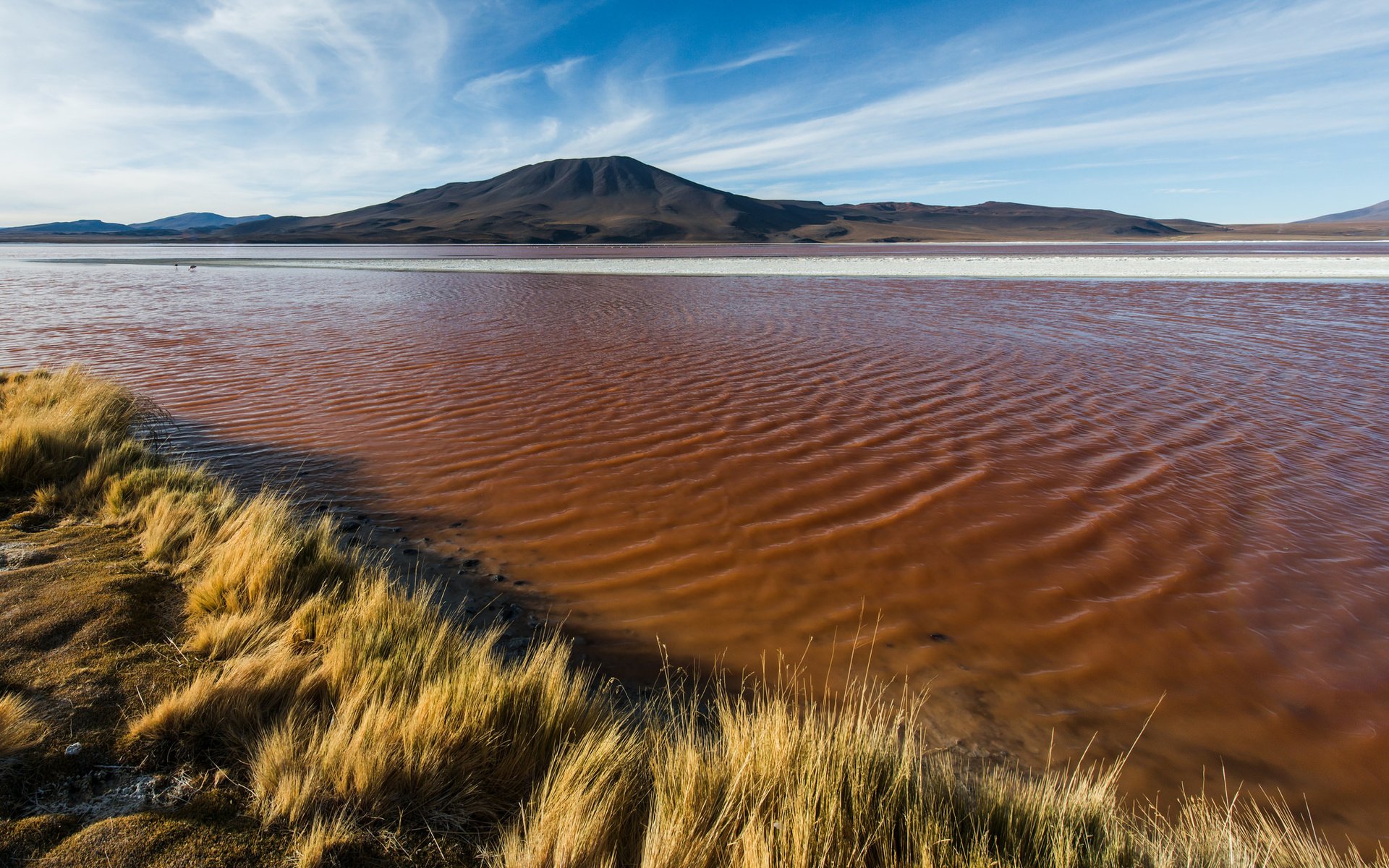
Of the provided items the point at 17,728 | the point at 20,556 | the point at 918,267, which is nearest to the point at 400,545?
the point at 20,556

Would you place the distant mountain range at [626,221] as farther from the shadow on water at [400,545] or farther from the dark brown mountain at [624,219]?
the shadow on water at [400,545]

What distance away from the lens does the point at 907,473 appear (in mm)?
5707

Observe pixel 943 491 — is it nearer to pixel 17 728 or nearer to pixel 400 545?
pixel 400 545

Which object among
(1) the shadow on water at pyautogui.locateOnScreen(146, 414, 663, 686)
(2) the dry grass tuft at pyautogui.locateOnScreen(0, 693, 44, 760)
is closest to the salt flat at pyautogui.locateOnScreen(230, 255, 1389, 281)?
(1) the shadow on water at pyautogui.locateOnScreen(146, 414, 663, 686)

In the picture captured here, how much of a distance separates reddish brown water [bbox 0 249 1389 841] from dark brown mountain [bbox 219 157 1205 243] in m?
82.4

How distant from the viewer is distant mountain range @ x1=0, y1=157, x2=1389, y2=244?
4181 inches

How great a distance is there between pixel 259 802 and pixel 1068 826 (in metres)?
2.65

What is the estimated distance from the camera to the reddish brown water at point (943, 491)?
319 cm

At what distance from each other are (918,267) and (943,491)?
26.2m

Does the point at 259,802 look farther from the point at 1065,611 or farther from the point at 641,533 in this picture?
the point at 1065,611

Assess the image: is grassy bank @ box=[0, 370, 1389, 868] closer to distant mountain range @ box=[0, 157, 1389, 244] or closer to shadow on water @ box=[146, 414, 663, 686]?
shadow on water @ box=[146, 414, 663, 686]

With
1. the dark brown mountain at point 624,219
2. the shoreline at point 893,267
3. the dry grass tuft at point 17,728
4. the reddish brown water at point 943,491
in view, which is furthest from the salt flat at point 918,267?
the dark brown mountain at point 624,219

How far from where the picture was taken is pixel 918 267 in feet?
94.9

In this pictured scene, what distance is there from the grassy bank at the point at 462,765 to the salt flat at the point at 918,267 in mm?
23059
